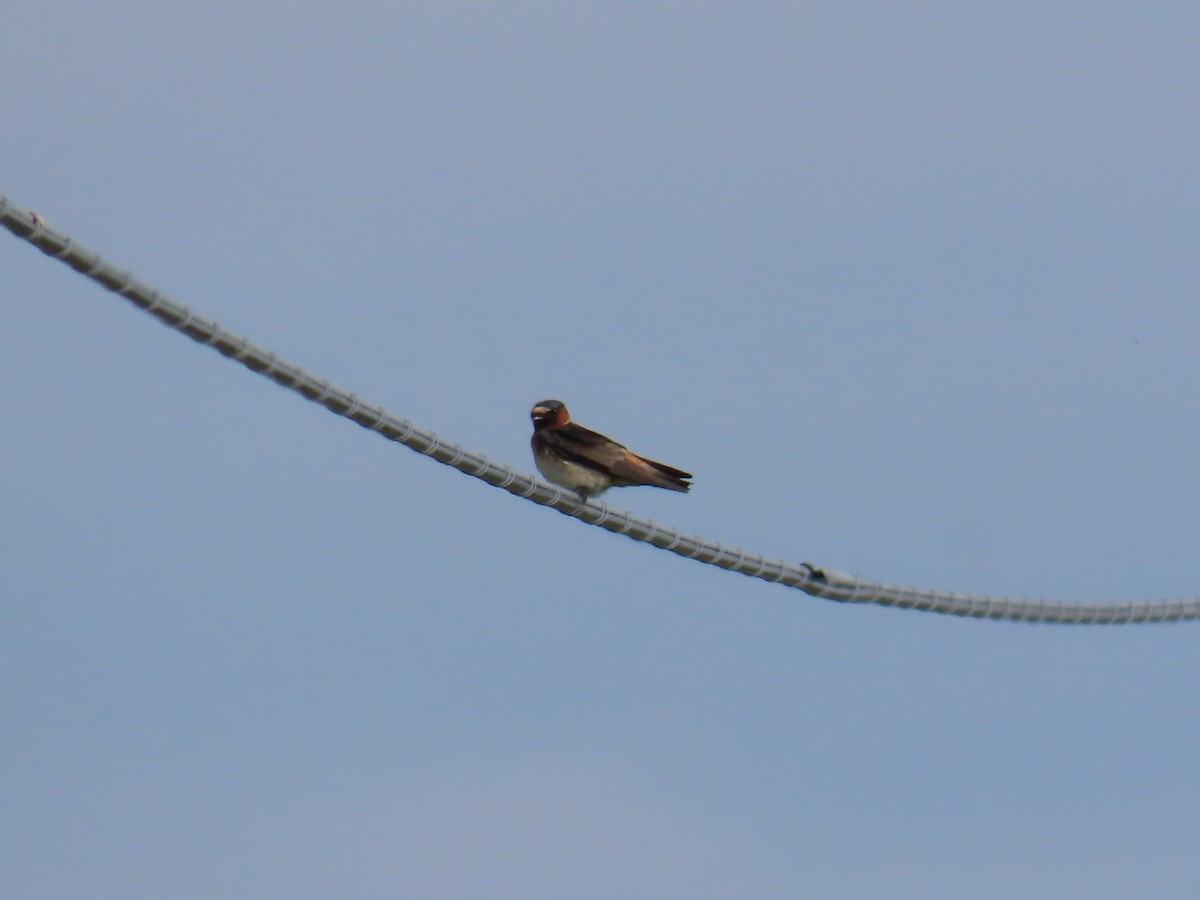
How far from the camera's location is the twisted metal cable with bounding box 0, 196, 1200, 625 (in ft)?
22.3

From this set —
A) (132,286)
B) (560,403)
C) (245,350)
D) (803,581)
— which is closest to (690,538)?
(803,581)

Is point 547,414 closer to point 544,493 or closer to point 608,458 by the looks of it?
point 608,458

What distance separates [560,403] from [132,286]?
8.58m

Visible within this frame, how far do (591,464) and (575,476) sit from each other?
16cm

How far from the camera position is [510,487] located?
9102 millimetres

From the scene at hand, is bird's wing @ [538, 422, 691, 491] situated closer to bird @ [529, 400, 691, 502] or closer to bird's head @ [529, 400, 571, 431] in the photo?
bird @ [529, 400, 691, 502]

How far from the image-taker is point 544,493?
30.7 feet

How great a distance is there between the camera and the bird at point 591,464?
13531mm

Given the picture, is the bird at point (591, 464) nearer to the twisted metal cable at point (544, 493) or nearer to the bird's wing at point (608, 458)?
the bird's wing at point (608, 458)

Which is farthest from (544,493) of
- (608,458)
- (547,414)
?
(547,414)

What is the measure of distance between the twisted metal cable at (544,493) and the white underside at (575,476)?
4.27m

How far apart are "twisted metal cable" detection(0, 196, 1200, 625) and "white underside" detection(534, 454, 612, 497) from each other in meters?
4.27

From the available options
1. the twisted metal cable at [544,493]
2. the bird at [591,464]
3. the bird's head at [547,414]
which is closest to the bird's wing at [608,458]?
the bird at [591,464]

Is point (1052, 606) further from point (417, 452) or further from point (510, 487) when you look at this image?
point (417, 452)
